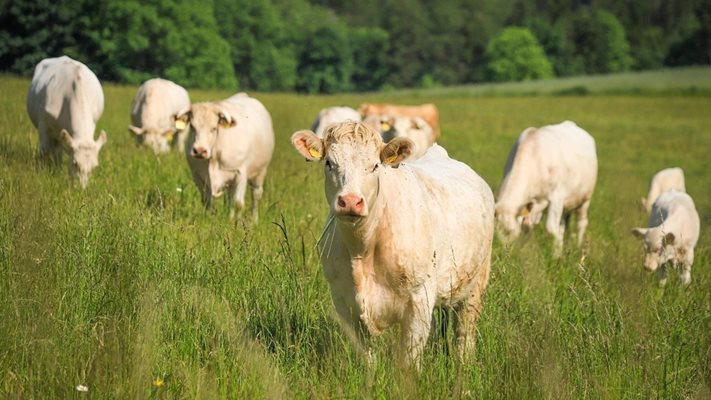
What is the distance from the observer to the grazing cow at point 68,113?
11.6 metres

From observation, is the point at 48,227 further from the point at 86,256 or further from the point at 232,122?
the point at 232,122

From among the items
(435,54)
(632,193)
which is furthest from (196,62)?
(632,193)

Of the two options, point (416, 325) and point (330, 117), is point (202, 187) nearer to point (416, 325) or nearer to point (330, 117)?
point (416, 325)

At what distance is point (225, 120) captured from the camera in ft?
37.4

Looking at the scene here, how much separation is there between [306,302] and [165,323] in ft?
3.32

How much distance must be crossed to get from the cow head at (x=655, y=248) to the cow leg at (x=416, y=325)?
538 cm

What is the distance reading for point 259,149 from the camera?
12648mm

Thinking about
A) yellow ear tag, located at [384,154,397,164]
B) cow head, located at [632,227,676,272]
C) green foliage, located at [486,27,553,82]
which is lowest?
green foliage, located at [486,27,553,82]

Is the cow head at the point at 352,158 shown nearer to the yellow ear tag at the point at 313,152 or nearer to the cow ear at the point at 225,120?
the yellow ear tag at the point at 313,152

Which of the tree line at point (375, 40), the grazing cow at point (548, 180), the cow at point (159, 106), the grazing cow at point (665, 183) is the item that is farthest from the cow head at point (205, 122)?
the tree line at point (375, 40)

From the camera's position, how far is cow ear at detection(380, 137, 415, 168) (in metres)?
5.61

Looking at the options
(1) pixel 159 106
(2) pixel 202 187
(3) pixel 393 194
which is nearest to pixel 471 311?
(3) pixel 393 194

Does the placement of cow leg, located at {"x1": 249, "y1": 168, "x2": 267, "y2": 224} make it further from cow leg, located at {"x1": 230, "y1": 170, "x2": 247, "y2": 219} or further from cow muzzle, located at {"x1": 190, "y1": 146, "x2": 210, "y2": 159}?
cow muzzle, located at {"x1": 190, "y1": 146, "x2": 210, "y2": 159}

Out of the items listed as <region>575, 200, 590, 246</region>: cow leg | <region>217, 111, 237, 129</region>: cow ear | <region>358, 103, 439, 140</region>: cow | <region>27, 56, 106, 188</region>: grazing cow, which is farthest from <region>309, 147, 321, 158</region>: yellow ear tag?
<region>358, 103, 439, 140</region>: cow
